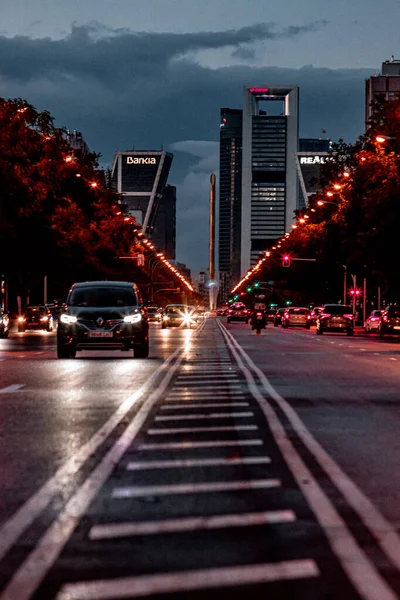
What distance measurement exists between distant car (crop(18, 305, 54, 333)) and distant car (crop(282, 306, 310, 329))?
20.5 m

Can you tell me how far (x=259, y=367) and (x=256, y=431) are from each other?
1306cm

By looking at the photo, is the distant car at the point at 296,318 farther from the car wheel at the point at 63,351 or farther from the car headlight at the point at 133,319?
the car wheel at the point at 63,351

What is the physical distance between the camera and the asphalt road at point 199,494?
5766mm

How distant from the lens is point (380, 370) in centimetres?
2528

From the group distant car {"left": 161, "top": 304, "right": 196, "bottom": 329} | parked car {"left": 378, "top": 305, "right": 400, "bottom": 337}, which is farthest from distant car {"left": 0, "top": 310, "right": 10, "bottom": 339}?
distant car {"left": 161, "top": 304, "right": 196, "bottom": 329}

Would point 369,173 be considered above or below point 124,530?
above

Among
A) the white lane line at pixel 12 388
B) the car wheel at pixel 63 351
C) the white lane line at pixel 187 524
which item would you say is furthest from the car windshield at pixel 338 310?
the white lane line at pixel 187 524

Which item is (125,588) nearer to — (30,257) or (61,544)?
(61,544)

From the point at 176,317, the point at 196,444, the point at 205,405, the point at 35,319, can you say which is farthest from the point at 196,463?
the point at 176,317

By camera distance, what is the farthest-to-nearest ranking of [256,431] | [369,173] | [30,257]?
[30,257] < [369,173] < [256,431]

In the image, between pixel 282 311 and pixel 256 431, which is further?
pixel 282 311

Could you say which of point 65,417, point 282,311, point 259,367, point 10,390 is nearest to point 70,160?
point 282,311

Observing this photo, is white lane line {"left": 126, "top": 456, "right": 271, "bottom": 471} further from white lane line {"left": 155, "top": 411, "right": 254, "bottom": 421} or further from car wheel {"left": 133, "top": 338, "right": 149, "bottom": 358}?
car wheel {"left": 133, "top": 338, "right": 149, "bottom": 358}

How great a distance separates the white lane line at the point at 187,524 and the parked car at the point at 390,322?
55.5 m
